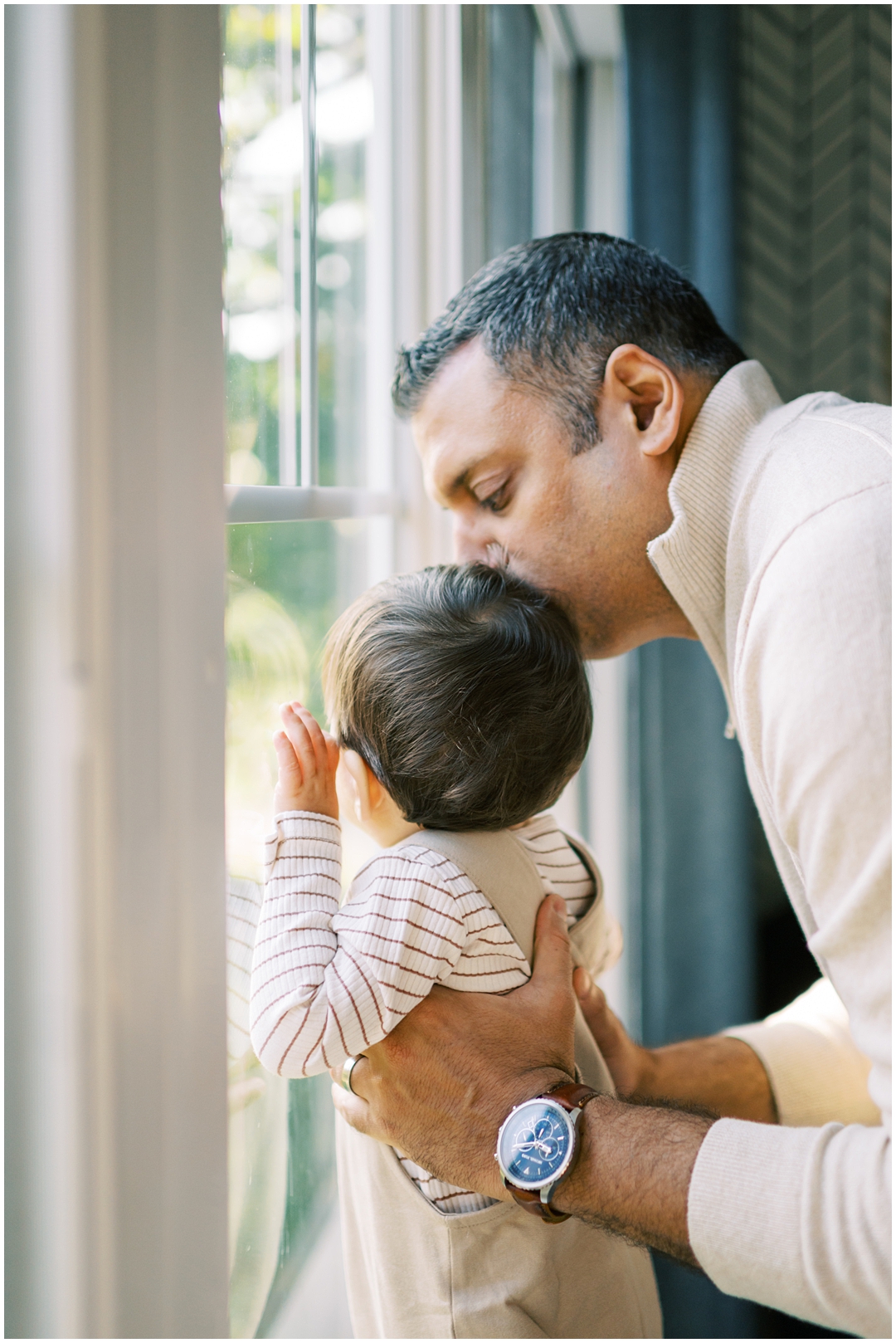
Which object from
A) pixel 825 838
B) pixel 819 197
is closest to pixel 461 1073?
pixel 825 838

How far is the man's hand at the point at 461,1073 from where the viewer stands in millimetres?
799

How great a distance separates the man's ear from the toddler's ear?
43 centimetres

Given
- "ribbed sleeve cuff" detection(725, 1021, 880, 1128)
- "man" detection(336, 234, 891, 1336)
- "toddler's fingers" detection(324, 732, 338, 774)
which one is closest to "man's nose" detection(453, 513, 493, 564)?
"man" detection(336, 234, 891, 1336)

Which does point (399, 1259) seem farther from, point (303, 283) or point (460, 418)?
point (303, 283)

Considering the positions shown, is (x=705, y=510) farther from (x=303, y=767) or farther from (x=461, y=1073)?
(x=461, y=1073)

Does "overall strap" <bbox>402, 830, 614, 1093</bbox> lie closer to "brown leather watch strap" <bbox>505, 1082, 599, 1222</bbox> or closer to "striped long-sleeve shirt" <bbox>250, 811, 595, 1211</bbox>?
"striped long-sleeve shirt" <bbox>250, 811, 595, 1211</bbox>

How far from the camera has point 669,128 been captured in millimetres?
2059

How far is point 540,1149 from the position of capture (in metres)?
0.76

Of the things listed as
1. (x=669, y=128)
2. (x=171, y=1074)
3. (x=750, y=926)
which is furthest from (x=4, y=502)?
(x=750, y=926)

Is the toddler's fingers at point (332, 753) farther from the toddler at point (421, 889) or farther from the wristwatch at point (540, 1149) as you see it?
the wristwatch at point (540, 1149)

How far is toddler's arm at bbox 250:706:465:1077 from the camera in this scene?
2.44 feet

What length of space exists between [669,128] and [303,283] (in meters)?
1.38

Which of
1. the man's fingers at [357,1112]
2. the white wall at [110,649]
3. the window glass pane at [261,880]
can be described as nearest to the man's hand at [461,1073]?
the man's fingers at [357,1112]

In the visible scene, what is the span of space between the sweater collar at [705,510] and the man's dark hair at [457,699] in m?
0.14
